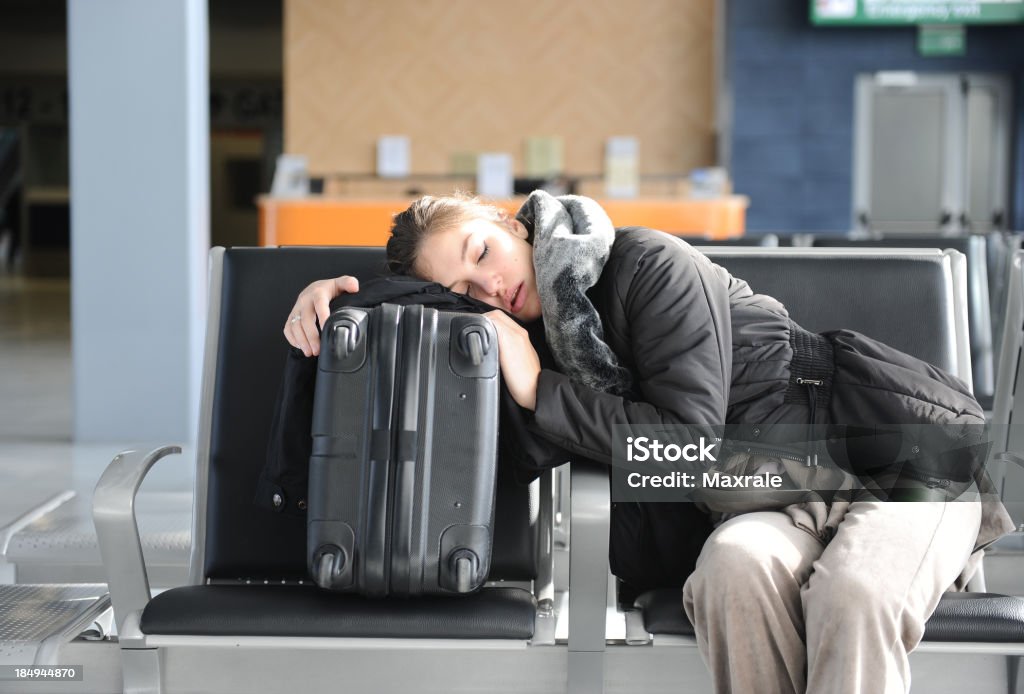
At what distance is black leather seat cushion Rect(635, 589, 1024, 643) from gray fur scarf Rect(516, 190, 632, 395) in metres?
0.32

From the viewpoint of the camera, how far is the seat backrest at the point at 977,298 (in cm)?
337

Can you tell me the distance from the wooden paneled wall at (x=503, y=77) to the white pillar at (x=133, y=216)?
6.31 meters

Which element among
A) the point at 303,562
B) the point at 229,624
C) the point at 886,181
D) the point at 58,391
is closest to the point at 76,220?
the point at 58,391

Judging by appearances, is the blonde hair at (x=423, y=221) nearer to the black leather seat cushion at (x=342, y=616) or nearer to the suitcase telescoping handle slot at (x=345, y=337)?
the suitcase telescoping handle slot at (x=345, y=337)

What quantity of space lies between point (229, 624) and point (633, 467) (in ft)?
1.99

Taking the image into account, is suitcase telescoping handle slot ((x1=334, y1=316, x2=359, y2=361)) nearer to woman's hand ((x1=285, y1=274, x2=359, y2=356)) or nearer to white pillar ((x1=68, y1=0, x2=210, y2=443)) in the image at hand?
woman's hand ((x1=285, y1=274, x2=359, y2=356))

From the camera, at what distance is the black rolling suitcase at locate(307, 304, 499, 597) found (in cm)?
157

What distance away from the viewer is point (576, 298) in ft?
5.50

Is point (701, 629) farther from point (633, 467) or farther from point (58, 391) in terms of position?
point (58, 391)

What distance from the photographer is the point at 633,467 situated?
1658 millimetres

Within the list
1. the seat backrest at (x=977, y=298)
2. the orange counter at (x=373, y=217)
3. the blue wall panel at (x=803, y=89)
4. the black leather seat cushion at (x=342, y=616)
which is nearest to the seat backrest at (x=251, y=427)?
the black leather seat cushion at (x=342, y=616)

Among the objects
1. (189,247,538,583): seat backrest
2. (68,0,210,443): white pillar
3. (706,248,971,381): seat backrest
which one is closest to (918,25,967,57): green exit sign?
(68,0,210,443): white pillar

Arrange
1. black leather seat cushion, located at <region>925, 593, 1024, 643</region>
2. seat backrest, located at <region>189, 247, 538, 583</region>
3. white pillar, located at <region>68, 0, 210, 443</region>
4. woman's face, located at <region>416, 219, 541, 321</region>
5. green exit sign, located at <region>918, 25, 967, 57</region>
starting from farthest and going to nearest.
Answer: green exit sign, located at <region>918, 25, 967, 57</region> < white pillar, located at <region>68, 0, 210, 443</region> < seat backrest, located at <region>189, 247, 538, 583</region> < woman's face, located at <region>416, 219, 541, 321</region> < black leather seat cushion, located at <region>925, 593, 1024, 643</region>

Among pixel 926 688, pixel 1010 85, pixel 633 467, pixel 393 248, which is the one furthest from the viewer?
pixel 1010 85
